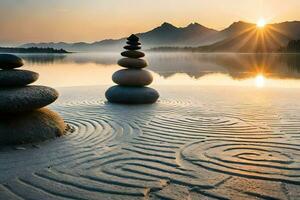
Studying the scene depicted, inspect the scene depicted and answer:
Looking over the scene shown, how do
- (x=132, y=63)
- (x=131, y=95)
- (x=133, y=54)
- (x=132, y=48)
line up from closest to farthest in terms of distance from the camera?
(x=131, y=95)
(x=132, y=63)
(x=133, y=54)
(x=132, y=48)

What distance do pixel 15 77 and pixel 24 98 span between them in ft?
2.03

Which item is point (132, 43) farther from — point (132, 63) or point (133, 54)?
point (132, 63)

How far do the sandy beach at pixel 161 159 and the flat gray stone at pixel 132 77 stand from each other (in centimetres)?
332

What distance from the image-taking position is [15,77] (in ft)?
27.0

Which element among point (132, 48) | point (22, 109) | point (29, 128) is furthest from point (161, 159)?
point (132, 48)

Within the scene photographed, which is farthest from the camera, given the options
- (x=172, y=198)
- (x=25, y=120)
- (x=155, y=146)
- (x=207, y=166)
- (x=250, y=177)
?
(x=25, y=120)

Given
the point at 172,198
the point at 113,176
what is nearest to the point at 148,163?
the point at 113,176

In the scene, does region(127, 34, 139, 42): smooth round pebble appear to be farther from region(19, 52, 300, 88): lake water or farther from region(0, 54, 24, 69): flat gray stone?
region(19, 52, 300, 88): lake water

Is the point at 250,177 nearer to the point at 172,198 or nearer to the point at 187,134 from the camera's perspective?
the point at 172,198

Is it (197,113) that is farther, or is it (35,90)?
(197,113)

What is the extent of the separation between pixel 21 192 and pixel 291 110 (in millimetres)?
9334

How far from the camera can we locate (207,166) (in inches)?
246

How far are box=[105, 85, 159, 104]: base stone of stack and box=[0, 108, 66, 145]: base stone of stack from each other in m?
5.22

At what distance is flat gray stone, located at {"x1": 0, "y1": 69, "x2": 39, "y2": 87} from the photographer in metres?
8.13
